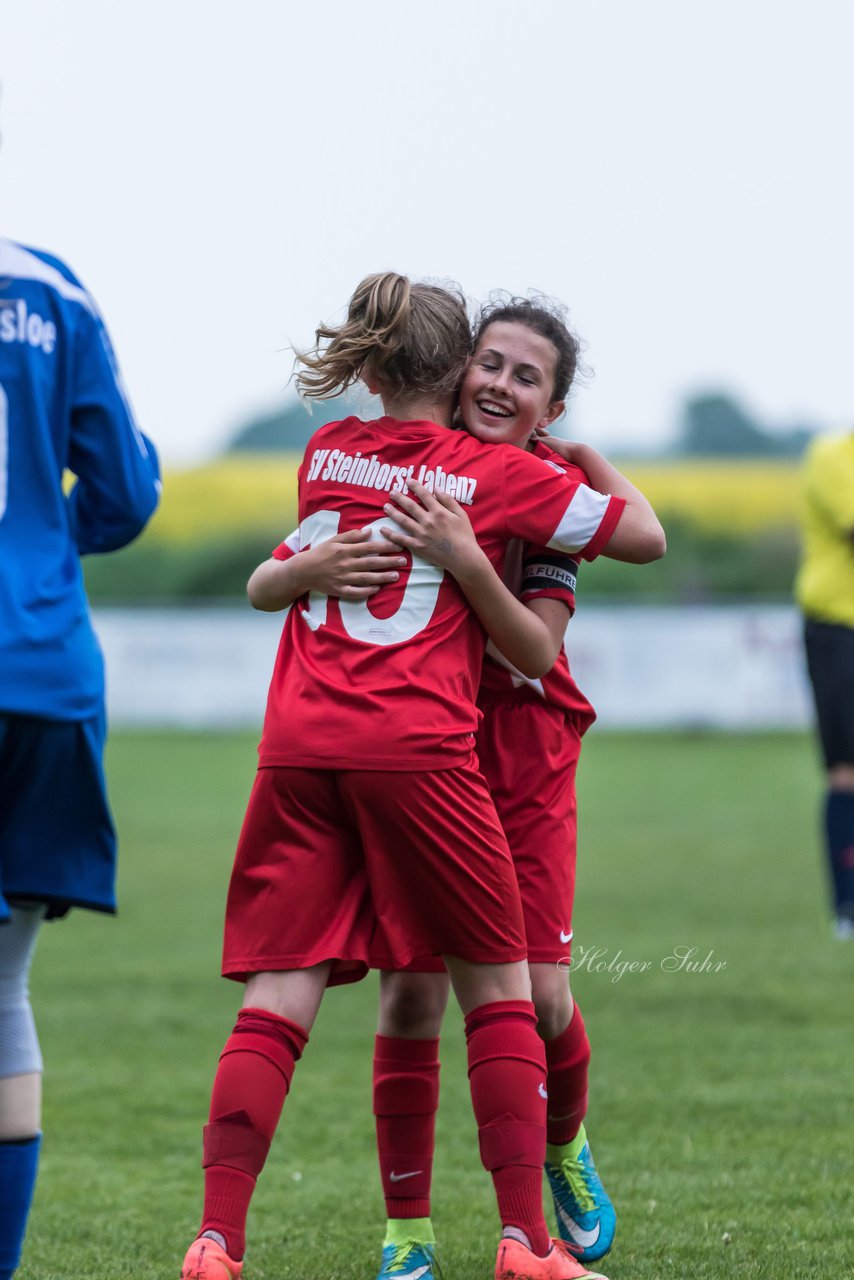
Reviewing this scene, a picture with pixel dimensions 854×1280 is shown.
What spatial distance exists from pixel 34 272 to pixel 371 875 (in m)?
1.11

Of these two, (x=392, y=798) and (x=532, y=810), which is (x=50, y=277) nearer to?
(x=392, y=798)

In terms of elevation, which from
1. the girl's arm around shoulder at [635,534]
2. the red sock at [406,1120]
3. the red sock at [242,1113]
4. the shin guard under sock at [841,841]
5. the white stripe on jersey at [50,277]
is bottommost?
the shin guard under sock at [841,841]

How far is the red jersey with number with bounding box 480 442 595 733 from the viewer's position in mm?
3104

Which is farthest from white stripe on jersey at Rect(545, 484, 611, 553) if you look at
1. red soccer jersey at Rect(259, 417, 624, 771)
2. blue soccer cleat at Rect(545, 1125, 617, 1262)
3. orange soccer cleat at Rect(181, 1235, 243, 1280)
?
orange soccer cleat at Rect(181, 1235, 243, 1280)

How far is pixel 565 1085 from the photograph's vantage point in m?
3.30

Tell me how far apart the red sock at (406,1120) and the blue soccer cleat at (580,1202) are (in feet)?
0.82

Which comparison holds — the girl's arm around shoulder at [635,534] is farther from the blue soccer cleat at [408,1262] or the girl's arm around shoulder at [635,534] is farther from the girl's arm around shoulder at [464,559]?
the blue soccer cleat at [408,1262]

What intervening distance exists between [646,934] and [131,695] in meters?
16.2

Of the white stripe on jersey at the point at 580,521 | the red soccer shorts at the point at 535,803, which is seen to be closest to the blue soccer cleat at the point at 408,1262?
the red soccer shorts at the point at 535,803

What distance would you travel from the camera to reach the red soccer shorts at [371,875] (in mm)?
2840

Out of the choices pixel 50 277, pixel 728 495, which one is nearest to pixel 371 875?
pixel 50 277

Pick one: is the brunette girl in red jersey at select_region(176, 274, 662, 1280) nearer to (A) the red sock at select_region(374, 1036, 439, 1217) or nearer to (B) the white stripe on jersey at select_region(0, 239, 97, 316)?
(A) the red sock at select_region(374, 1036, 439, 1217)

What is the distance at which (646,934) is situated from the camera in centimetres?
713

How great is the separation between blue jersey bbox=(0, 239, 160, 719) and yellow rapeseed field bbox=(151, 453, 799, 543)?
31.8 metres
